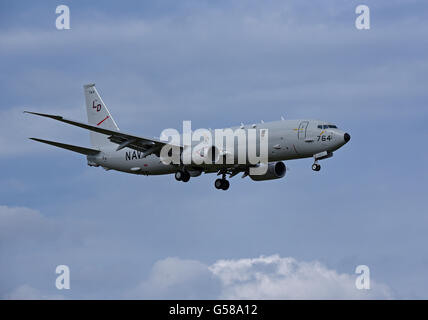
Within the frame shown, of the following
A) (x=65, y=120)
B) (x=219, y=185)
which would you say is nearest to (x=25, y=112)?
(x=65, y=120)

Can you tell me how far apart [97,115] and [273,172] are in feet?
62.9

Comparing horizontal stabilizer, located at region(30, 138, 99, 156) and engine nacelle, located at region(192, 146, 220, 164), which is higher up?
horizontal stabilizer, located at region(30, 138, 99, 156)

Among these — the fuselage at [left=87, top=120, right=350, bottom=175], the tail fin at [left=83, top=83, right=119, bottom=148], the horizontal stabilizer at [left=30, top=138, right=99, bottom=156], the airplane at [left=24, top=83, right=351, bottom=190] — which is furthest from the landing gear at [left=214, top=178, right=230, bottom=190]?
the horizontal stabilizer at [left=30, top=138, right=99, bottom=156]

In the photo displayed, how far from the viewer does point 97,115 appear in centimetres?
7769

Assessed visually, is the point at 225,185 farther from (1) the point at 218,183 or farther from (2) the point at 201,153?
(2) the point at 201,153

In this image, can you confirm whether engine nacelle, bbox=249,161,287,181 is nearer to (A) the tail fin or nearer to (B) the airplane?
(B) the airplane

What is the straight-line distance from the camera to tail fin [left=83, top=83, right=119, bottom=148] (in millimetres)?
75812

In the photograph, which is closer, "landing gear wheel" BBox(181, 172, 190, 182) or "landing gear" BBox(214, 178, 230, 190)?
"landing gear wheel" BBox(181, 172, 190, 182)

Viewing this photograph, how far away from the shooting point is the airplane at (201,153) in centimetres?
6138

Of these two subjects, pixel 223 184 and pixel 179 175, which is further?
pixel 223 184

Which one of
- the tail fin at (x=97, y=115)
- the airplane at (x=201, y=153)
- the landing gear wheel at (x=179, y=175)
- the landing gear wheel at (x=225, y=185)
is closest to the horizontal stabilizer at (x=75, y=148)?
the airplane at (x=201, y=153)

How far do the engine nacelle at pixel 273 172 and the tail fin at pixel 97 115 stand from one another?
591 inches

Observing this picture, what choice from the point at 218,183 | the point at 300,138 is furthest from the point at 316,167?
the point at 218,183

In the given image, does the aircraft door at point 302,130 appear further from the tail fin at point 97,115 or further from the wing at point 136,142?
the tail fin at point 97,115
